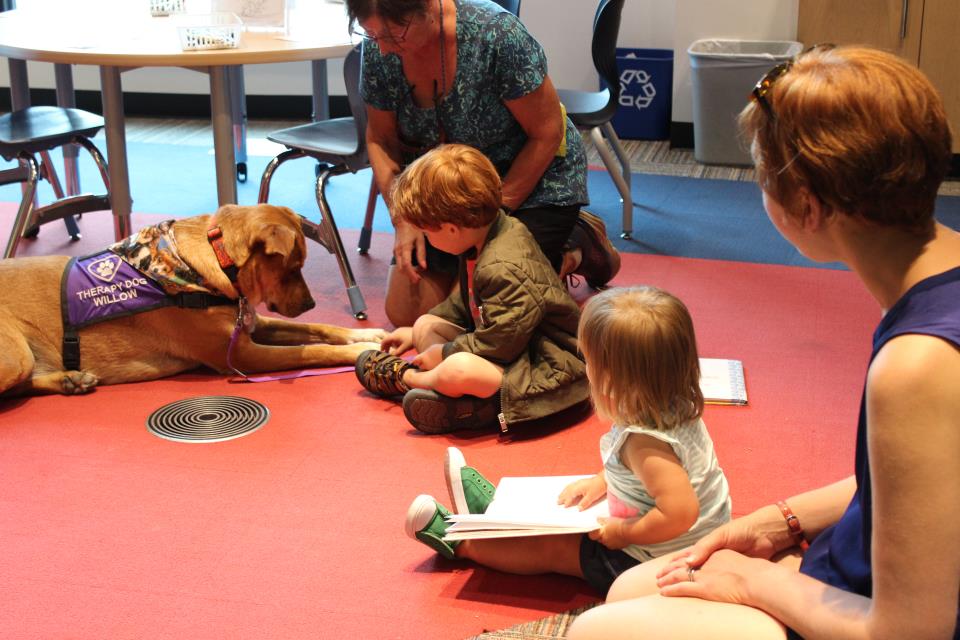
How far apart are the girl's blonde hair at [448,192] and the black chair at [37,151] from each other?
5.47 feet

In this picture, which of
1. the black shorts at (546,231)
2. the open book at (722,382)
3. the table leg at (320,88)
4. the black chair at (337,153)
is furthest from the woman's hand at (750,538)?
the table leg at (320,88)

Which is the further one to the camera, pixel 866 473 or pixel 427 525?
pixel 427 525

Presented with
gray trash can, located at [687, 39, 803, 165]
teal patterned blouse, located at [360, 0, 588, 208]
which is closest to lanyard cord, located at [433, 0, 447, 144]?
teal patterned blouse, located at [360, 0, 588, 208]

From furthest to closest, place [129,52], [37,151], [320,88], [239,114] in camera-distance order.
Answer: [239,114] < [320,88] < [37,151] < [129,52]

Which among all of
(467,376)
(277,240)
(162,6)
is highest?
(162,6)

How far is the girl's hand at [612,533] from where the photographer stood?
1859 mm

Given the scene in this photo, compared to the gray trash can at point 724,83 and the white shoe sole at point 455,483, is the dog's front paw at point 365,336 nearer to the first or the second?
the white shoe sole at point 455,483

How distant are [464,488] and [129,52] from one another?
204 centimetres

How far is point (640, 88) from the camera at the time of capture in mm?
6242

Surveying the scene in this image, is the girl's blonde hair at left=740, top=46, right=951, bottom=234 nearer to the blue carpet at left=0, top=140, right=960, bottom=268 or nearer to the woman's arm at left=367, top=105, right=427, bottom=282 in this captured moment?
the woman's arm at left=367, top=105, right=427, bottom=282

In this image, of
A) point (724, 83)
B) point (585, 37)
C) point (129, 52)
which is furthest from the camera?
point (585, 37)

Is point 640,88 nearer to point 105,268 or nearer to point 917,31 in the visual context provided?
point 917,31

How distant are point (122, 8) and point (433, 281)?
2053 mm

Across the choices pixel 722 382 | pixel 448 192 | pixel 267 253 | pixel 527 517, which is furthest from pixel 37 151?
pixel 527 517
